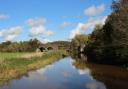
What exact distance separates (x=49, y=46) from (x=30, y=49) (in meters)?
26.5

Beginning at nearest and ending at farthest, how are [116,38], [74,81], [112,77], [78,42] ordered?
[74,81] → [112,77] → [116,38] → [78,42]

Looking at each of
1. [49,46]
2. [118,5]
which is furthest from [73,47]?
[118,5]

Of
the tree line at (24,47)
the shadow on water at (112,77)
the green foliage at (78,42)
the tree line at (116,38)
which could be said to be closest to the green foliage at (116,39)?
the tree line at (116,38)

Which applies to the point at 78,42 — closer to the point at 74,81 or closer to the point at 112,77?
the point at 112,77

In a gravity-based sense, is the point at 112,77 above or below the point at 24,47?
below

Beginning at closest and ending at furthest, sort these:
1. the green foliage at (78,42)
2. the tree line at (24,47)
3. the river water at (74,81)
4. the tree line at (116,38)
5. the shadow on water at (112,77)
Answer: the shadow on water at (112,77)
the river water at (74,81)
the tree line at (116,38)
the tree line at (24,47)
the green foliage at (78,42)

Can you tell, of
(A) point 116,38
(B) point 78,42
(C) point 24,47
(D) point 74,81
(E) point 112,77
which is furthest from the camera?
(B) point 78,42

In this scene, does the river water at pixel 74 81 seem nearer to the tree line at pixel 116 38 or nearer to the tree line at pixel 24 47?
the tree line at pixel 116 38

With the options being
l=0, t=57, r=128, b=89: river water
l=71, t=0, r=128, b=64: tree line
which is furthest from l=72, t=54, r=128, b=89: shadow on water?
l=71, t=0, r=128, b=64: tree line

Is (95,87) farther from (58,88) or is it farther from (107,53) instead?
(107,53)

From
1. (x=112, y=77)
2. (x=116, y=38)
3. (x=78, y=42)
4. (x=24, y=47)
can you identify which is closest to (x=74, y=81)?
(x=112, y=77)

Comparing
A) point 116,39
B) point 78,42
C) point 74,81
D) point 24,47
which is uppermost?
point 78,42

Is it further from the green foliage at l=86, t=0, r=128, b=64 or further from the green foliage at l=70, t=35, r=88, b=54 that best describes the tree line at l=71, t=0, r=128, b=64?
the green foliage at l=70, t=35, r=88, b=54

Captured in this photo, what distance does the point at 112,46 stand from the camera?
54.8 metres
